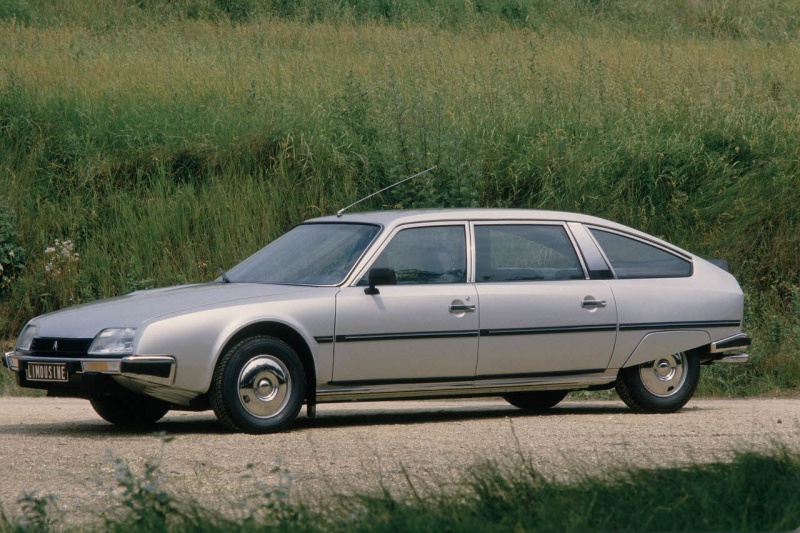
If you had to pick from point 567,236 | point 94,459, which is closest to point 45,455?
point 94,459

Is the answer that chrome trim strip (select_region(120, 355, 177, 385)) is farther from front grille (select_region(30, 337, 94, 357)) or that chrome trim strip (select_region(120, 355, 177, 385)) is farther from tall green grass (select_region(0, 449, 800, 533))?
tall green grass (select_region(0, 449, 800, 533))

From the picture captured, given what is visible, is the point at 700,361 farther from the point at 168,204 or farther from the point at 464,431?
the point at 168,204

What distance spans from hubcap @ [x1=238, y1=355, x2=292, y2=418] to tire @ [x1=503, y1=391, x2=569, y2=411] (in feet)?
8.43

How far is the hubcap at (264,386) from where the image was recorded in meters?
8.08

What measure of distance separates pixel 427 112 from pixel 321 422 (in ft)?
25.7

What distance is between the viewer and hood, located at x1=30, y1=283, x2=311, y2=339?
797 cm

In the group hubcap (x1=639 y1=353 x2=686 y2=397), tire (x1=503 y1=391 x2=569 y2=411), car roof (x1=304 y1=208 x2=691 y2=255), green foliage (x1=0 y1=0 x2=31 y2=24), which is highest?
green foliage (x1=0 y1=0 x2=31 y2=24)

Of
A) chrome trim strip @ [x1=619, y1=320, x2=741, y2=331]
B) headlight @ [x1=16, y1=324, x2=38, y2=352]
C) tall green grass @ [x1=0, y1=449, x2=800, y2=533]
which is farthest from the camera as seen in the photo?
chrome trim strip @ [x1=619, y1=320, x2=741, y2=331]

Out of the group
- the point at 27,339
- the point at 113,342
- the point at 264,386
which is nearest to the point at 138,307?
the point at 113,342

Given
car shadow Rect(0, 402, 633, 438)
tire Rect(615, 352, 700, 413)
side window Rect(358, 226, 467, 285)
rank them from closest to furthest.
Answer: car shadow Rect(0, 402, 633, 438)
side window Rect(358, 226, 467, 285)
tire Rect(615, 352, 700, 413)

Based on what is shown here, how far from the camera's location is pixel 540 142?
1587 centimetres

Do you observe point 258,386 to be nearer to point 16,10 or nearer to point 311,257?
point 311,257

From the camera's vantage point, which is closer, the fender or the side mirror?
the side mirror

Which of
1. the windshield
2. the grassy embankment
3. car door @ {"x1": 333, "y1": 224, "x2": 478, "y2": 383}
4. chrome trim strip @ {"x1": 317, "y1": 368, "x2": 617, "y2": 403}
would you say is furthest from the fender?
the grassy embankment
